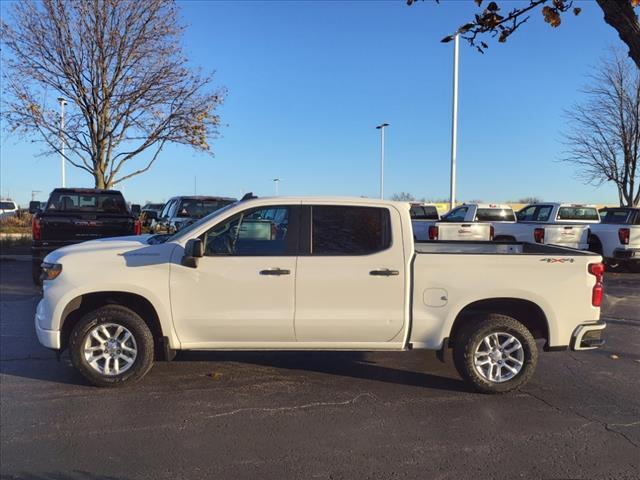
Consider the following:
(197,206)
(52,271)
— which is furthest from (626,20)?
(197,206)

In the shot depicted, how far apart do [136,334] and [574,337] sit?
4.06 metres

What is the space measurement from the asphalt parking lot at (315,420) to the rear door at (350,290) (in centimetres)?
60

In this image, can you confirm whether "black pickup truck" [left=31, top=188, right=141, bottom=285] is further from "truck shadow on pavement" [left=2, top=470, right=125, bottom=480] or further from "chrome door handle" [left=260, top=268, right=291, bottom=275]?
"truck shadow on pavement" [left=2, top=470, right=125, bottom=480]

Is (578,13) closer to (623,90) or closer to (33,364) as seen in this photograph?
(33,364)

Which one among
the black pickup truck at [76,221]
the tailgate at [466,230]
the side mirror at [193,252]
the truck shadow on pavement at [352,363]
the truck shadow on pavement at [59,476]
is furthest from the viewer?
the tailgate at [466,230]

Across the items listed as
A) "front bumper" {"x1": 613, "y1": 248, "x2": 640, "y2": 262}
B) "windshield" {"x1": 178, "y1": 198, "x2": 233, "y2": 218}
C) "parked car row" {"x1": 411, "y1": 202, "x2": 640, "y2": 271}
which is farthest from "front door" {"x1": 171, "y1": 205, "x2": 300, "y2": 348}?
"front bumper" {"x1": 613, "y1": 248, "x2": 640, "y2": 262}

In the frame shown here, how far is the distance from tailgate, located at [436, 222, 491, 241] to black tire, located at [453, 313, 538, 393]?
31.3ft

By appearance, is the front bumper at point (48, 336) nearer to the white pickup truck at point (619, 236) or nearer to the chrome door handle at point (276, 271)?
the chrome door handle at point (276, 271)

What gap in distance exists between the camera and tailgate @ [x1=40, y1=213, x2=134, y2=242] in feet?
32.6

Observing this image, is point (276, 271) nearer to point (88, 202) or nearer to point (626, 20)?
point (626, 20)

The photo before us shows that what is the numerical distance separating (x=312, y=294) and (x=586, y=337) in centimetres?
259

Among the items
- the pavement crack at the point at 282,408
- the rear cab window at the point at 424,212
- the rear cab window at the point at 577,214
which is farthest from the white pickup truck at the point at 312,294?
the rear cab window at the point at 424,212

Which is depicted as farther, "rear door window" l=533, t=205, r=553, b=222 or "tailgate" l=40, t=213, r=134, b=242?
"rear door window" l=533, t=205, r=553, b=222

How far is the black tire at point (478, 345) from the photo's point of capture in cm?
504
